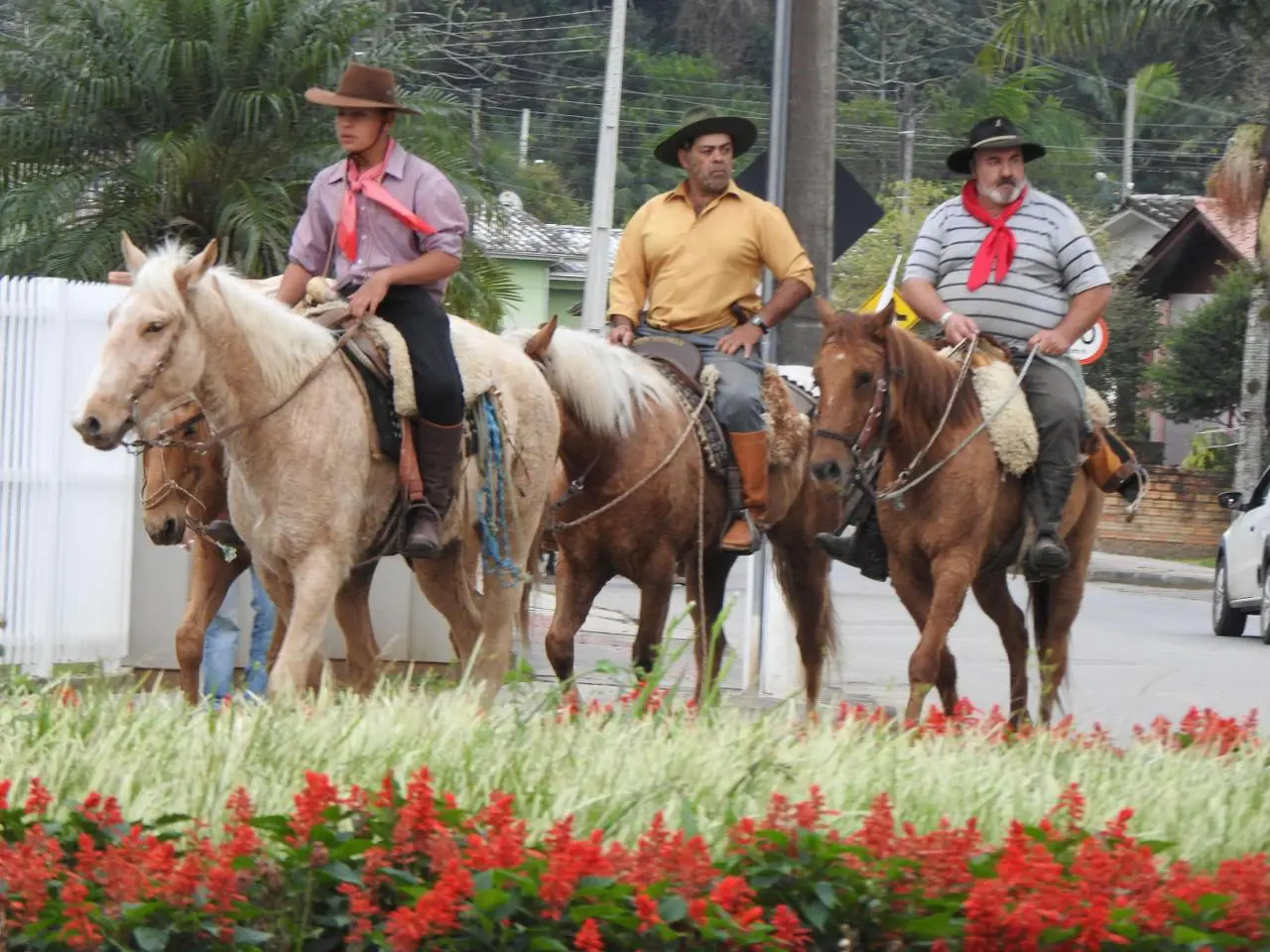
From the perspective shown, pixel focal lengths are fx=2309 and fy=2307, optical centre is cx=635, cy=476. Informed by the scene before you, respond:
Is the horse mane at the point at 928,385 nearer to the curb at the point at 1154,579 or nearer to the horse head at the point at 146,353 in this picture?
the horse head at the point at 146,353

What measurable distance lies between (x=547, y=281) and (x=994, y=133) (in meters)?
60.5

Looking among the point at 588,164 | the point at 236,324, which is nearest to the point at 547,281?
the point at 588,164

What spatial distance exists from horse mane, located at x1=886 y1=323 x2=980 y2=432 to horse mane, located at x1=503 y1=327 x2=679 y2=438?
1231mm

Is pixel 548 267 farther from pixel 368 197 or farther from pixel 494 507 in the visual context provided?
pixel 368 197

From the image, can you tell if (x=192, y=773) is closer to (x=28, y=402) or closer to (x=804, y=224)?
(x=28, y=402)

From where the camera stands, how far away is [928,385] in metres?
10.2

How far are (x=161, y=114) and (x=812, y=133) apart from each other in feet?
23.6

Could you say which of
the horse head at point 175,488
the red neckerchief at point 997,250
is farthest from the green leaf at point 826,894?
the red neckerchief at point 997,250

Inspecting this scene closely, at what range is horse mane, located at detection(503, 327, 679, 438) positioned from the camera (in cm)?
1030

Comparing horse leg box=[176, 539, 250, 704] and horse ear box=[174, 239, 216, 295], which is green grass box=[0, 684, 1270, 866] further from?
horse leg box=[176, 539, 250, 704]

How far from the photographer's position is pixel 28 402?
1296 cm

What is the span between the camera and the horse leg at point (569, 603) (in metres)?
10.3

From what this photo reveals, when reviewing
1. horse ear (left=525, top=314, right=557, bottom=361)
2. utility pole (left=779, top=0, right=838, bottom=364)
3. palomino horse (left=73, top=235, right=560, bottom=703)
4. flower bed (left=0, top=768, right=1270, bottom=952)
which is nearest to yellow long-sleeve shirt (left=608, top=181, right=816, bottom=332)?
horse ear (left=525, top=314, right=557, bottom=361)

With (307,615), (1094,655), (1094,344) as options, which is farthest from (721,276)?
(1094,344)
